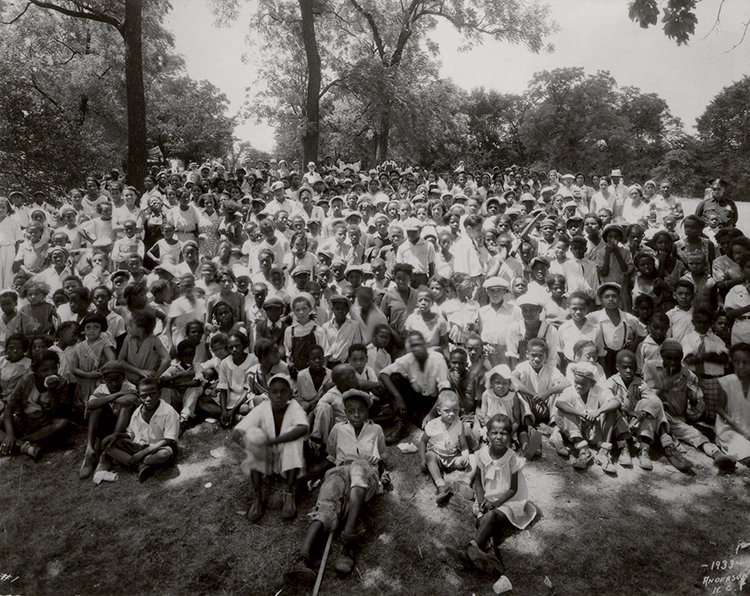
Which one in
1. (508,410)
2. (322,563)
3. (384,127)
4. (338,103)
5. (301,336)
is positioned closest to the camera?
(322,563)

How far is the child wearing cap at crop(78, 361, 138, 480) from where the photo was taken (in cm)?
491

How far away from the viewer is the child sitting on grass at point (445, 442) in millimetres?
4559

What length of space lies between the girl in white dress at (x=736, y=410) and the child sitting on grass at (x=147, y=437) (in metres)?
5.29

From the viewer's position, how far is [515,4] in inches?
477

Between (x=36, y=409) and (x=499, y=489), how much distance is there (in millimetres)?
4671

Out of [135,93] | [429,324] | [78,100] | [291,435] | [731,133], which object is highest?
[78,100]

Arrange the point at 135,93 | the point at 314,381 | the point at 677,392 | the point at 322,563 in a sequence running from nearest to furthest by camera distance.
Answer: the point at 322,563 → the point at 677,392 → the point at 314,381 → the point at 135,93

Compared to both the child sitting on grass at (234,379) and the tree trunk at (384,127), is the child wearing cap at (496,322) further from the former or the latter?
the tree trunk at (384,127)

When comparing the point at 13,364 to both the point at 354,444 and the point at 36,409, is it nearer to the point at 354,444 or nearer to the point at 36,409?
the point at 36,409

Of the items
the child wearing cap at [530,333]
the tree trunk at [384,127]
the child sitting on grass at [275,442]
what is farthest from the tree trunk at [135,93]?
the tree trunk at [384,127]

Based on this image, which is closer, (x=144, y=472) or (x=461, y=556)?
(x=461, y=556)

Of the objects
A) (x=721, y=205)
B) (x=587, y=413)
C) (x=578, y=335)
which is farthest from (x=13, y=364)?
(x=721, y=205)

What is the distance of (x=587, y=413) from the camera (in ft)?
15.5

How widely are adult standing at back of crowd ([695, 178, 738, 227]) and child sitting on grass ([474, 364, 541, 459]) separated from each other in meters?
4.98
